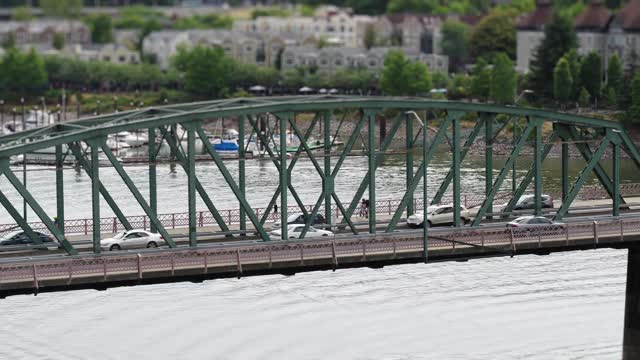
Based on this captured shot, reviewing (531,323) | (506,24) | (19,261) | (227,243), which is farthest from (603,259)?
(506,24)

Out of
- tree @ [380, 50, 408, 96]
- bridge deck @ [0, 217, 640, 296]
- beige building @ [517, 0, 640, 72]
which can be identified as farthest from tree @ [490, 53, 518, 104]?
bridge deck @ [0, 217, 640, 296]

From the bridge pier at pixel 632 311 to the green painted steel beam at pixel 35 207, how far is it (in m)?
17.3

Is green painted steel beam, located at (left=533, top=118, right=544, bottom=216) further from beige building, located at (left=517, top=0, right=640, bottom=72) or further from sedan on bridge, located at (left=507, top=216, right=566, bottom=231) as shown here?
beige building, located at (left=517, top=0, right=640, bottom=72)

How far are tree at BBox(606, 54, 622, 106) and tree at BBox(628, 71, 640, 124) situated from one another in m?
3.39

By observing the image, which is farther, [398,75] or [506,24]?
[506,24]

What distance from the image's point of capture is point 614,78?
133 meters

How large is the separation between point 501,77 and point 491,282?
70.6m

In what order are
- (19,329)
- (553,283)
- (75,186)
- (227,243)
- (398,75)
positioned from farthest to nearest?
(398,75)
(75,186)
(553,283)
(19,329)
(227,243)

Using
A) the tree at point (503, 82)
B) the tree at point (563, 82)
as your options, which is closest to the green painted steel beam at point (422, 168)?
the tree at point (563, 82)

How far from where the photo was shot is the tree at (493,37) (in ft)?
545

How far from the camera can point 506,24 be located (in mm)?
168625

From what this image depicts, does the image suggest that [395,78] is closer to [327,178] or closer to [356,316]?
[356,316]

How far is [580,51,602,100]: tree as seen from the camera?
13300cm

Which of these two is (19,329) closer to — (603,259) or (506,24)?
(603,259)
